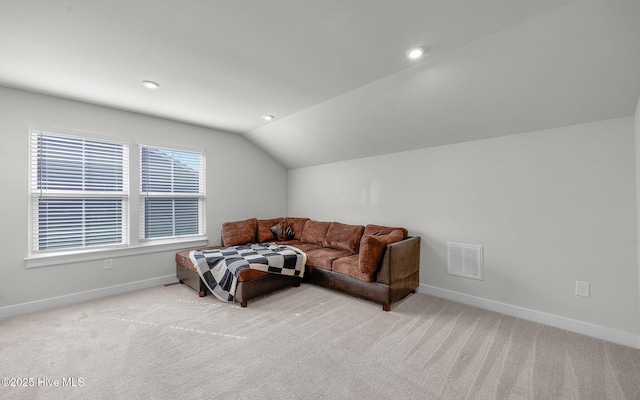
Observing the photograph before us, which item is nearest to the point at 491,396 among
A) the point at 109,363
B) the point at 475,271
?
the point at 475,271

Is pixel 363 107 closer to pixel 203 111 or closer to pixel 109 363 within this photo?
pixel 203 111

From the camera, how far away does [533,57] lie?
6.34 ft

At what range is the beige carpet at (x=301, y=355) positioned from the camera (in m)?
1.63

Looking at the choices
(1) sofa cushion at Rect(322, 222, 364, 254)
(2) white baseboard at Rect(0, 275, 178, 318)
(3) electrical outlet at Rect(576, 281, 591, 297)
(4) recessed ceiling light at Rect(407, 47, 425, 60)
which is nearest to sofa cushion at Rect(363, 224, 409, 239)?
(1) sofa cushion at Rect(322, 222, 364, 254)

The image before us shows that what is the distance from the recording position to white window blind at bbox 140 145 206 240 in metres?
3.60

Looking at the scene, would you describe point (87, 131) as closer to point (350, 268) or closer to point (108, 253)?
point (108, 253)

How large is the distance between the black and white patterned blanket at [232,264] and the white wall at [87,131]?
3.04 feet

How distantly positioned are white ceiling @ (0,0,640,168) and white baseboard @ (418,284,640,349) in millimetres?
1864

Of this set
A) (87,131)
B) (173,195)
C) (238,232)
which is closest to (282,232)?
(238,232)

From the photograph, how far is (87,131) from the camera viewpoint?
3102 millimetres

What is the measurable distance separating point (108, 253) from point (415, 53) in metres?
4.12

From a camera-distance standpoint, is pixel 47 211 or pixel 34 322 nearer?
pixel 34 322

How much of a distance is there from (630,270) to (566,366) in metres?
1.07

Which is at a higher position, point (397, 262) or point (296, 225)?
point (296, 225)
